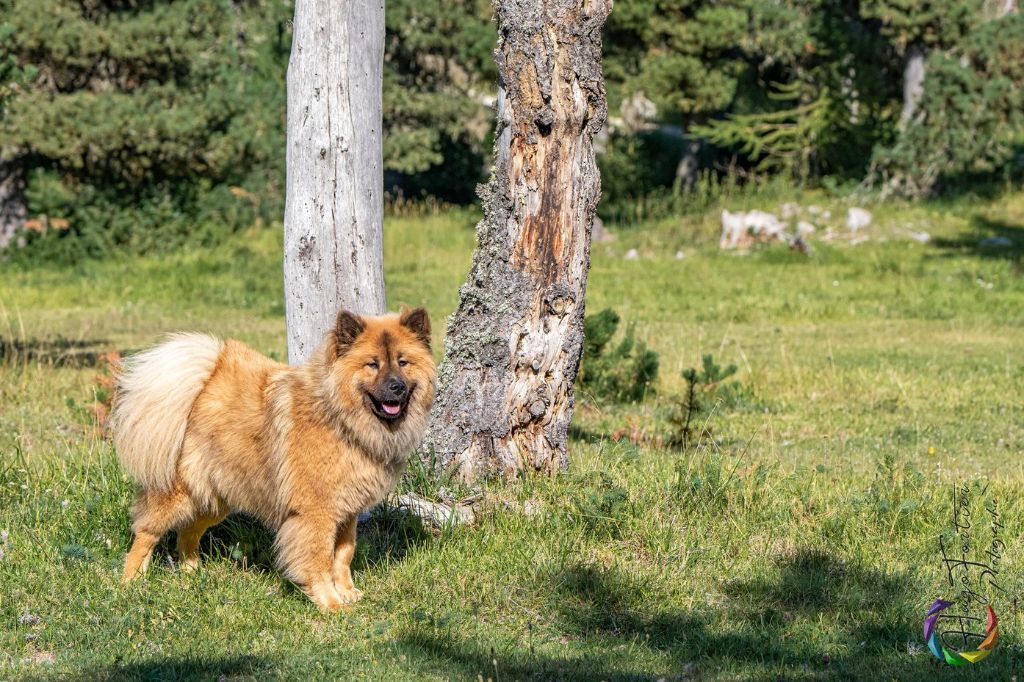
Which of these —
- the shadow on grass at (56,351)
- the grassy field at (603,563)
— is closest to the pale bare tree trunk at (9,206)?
the shadow on grass at (56,351)

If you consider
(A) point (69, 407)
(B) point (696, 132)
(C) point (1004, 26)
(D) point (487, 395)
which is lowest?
(A) point (69, 407)

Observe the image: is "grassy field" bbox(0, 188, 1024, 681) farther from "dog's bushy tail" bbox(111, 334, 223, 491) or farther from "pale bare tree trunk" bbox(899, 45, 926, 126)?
"pale bare tree trunk" bbox(899, 45, 926, 126)

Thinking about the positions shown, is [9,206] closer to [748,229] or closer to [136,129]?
[136,129]

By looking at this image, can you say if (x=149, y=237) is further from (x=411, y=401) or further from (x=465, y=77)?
(x=411, y=401)

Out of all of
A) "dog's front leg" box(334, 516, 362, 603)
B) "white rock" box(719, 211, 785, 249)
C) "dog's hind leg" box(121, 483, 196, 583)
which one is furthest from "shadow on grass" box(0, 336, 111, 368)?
"white rock" box(719, 211, 785, 249)

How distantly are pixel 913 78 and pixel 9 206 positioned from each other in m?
16.8

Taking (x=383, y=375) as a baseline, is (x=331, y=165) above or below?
above

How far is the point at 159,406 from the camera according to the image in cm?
572

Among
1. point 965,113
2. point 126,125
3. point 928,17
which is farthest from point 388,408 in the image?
point 928,17

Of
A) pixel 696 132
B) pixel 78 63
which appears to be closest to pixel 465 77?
pixel 696 132

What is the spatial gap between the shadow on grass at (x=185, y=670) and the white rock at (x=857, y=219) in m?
16.8

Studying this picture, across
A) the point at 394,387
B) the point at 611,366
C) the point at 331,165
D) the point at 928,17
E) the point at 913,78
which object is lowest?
the point at 611,366

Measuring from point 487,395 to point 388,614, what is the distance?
168cm

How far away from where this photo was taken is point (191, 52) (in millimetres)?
19656
